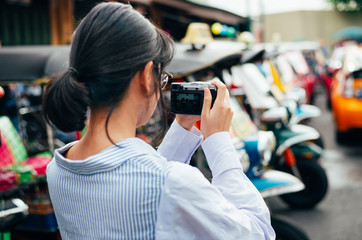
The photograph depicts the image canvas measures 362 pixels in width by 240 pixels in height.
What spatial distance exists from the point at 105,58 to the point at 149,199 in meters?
0.37

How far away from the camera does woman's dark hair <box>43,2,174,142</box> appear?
114 centimetres

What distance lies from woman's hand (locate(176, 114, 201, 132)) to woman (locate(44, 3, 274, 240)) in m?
0.21

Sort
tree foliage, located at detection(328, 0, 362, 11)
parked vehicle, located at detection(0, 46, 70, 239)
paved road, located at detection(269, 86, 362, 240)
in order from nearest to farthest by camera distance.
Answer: parked vehicle, located at detection(0, 46, 70, 239) → paved road, located at detection(269, 86, 362, 240) → tree foliage, located at detection(328, 0, 362, 11)

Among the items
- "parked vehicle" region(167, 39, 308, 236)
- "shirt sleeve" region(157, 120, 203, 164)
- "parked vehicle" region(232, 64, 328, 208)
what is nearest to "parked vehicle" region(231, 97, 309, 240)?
"parked vehicle" region(167, 39, 308, 236)

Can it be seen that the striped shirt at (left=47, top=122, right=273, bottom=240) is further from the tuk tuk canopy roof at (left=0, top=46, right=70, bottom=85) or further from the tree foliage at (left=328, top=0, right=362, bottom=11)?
the tree foliage at (left=328, top=0, right=362, bottom=11)

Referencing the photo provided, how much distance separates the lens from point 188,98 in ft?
4.69

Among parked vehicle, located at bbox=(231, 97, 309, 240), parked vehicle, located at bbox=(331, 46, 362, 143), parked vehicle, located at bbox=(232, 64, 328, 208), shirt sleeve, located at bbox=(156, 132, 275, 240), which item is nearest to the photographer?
shirt sleeve, located at bbox=(156, 132, 275, 240)

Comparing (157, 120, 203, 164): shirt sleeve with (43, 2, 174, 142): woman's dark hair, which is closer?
(43, 2, 174, 142): woman's dark hair

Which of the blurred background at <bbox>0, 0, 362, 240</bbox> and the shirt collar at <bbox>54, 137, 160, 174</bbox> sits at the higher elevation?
the shirt collar at <bbox>54, 137, 160, 174</bbox>

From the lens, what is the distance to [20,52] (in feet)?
14.8

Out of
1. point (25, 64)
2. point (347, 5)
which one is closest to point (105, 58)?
point (25, 64)

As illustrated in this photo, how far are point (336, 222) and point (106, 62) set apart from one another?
13.0ft

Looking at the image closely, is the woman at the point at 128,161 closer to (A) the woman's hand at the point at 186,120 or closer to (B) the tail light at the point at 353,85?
(A) the woman's hand at the point at 186,120

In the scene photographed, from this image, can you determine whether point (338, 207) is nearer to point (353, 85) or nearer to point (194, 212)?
point (353, 85)
